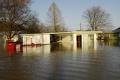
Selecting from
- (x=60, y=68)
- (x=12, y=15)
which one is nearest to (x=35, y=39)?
(x=12, y=15)

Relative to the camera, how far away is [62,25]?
272ft

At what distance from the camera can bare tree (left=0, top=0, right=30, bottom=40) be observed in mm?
54906

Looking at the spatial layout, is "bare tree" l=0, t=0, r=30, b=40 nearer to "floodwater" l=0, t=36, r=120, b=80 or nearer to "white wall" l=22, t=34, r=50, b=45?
"white wall" l=22, t=34, r=50, b=45

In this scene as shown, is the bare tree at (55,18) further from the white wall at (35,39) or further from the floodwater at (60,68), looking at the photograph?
the floodwater at (60,68)

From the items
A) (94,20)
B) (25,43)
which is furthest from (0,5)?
(94,20)

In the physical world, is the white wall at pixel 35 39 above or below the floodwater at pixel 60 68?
above

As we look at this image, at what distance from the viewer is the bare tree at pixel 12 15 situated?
54.9 metres

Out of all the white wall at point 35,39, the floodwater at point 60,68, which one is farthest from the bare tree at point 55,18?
the floodwater at point 60,68

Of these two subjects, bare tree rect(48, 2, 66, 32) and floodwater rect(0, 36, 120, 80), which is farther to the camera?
bare tree rect(48, 2, 66, 32)

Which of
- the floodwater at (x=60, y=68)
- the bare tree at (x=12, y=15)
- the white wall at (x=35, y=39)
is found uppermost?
the bare tree at (x=12, y=15)

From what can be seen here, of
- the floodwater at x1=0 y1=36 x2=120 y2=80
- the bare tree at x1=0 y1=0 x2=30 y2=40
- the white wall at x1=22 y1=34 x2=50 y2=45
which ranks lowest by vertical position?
the floodwater at x1=0 y1=36 x2=120 y2=80

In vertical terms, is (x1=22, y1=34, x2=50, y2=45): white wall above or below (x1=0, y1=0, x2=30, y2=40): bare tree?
below

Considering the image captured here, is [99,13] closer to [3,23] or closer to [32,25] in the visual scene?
[32,25]

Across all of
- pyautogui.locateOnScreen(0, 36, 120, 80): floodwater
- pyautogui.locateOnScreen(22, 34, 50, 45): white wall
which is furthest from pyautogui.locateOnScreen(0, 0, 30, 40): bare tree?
pyautogui.locateOnScreen(0, 36, 120, 80): floodwater
